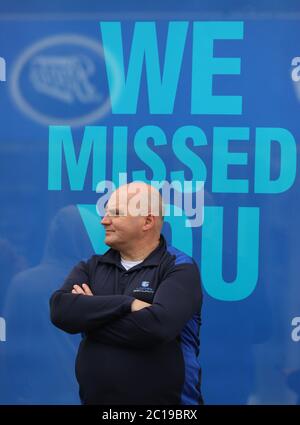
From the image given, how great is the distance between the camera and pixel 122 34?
9.48ft

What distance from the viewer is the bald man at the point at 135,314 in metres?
1.90

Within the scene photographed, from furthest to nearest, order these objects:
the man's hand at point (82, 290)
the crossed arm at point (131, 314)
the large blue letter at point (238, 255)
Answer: the large blue letter at point (238, 255)
the man's hand at point (82, 290)
the crossed arm at point (131, 314)

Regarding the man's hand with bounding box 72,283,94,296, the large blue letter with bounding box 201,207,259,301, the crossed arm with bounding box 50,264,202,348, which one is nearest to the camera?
the crossed arm with bounding box 50,264,202,348

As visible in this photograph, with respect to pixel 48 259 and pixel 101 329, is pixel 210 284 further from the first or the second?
pixel 101 329

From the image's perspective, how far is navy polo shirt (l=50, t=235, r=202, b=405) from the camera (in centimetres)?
189

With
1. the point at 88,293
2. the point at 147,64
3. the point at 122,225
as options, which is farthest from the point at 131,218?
the point at 147,64

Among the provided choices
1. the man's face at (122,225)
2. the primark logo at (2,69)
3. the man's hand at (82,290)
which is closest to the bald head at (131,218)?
the man's face at (122,225)

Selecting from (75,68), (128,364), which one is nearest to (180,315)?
(128,364)

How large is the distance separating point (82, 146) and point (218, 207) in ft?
2.31

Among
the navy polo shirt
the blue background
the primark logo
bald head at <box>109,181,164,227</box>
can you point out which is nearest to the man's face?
bald head at <box>109,181,164,227</box>

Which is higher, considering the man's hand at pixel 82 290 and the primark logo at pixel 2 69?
the primark logo at pixel 2 69

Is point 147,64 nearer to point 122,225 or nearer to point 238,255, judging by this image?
point 238,255

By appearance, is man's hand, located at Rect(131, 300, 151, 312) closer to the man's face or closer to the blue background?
the man's face

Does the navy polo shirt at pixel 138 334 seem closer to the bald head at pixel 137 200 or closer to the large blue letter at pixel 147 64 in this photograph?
the bald head at pixel 137 200
